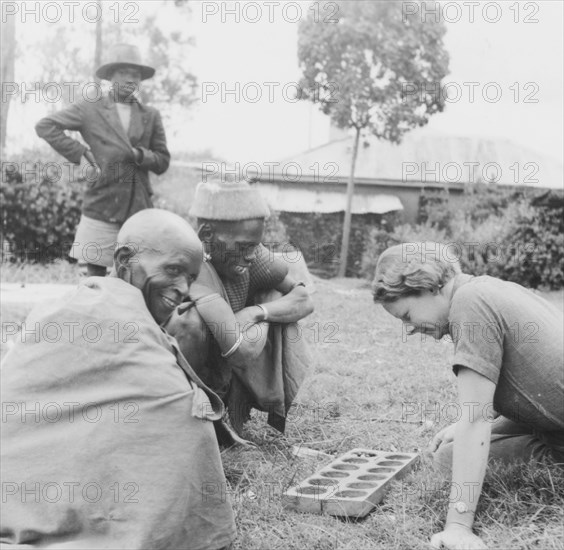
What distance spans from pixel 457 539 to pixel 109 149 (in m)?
4.70

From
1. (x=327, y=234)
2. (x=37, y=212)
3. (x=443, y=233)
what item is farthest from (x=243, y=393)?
(x=327, y=234)

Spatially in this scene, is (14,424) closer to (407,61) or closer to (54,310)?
(54,310)

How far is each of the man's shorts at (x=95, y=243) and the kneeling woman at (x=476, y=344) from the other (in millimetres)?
3760

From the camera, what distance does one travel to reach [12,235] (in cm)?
1191

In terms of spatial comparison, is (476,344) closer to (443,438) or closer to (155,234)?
(443,438)

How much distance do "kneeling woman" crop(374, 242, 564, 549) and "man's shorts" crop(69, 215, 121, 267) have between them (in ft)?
12.3

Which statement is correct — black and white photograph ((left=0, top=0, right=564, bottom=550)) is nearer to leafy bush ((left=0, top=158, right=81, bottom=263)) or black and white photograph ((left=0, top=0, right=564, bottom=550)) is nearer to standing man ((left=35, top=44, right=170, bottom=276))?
standing man ((left=35, top=44, right=170, bottom=276))

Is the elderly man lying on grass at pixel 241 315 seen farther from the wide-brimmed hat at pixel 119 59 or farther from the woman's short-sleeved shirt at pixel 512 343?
the wide-brimmed hat at pixel 119 59

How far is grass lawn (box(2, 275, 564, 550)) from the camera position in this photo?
Answer: 312 centimetres

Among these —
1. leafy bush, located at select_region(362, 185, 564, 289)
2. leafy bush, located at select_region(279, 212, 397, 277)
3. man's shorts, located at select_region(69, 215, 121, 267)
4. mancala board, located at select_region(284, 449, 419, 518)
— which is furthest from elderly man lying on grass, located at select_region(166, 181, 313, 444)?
leafy bush, located at select_region(279, 212, 397, 277)

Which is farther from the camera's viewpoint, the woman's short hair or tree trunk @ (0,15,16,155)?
tree trunk @ (0,15,16,155)

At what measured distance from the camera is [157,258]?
2994 millimetres

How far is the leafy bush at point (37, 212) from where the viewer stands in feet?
38.3

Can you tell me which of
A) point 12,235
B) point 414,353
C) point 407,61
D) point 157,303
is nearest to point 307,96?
point 407,61
